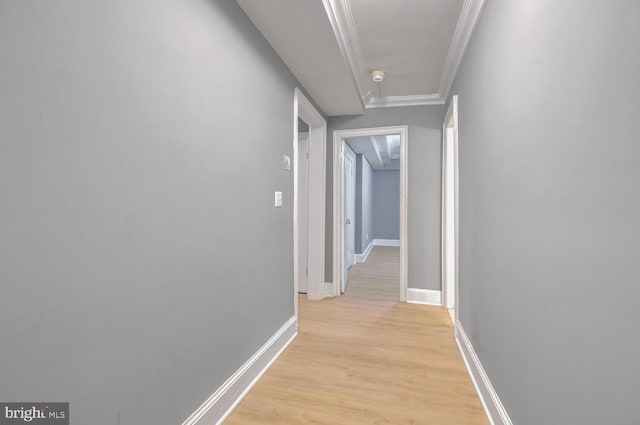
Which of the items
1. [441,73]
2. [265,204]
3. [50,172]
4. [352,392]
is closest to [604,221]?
[50,172]

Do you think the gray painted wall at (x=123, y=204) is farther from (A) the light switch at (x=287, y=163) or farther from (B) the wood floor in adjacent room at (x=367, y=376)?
(A) the light switch at (x=287, y=163)

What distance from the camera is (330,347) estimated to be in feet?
7.98

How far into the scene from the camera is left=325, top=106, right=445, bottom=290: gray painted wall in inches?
137

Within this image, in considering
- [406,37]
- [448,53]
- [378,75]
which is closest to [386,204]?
[378,75]

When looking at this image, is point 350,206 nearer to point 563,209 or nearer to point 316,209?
point 316,209

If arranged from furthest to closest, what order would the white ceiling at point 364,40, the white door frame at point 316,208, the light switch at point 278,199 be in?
1. the white door frame at point 316,208
2. the light switch at point 278,199
3. the white ceiling at point 364,40

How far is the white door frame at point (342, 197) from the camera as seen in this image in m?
3.55

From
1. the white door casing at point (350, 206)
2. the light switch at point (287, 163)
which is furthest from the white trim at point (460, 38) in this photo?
the white door casing at point (350, 206)

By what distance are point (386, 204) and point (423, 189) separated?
212 inches

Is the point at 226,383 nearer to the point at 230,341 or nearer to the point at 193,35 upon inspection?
the point at 230,341

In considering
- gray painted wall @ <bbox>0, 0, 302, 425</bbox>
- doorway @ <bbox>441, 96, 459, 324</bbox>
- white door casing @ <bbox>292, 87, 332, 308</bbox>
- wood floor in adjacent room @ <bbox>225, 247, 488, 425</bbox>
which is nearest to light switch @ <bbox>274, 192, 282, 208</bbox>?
gray painted wall @ <bbox>0, 0, 302, 425</bbox>

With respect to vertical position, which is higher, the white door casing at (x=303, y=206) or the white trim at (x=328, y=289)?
the white door casing at (x=303, y=206)

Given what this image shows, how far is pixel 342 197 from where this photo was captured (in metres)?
→ 3.78

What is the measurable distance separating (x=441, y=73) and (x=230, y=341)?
116 inches
